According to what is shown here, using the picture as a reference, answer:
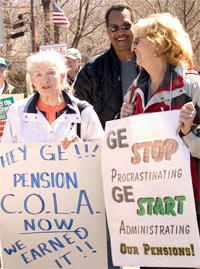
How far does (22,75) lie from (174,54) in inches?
1045

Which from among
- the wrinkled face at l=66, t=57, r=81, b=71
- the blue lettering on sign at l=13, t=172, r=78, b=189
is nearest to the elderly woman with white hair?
the blue lettering on sign at l=13, t=172, r=78, b=189

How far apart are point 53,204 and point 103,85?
4.08ft

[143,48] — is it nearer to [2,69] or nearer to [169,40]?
[169,40]

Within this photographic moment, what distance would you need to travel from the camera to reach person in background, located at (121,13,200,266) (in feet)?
9.64

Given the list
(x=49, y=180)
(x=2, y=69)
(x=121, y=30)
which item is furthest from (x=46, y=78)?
(x=2, y=69)

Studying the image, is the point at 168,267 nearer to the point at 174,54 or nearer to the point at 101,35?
the point at 174,54

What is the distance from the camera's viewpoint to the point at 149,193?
3.11 m

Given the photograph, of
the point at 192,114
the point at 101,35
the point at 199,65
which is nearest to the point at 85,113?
the point at 192,114

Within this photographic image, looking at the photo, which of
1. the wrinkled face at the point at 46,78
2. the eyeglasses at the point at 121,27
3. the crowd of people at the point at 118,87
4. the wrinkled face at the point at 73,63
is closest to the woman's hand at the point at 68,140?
the crowd of people at the point at 118,87

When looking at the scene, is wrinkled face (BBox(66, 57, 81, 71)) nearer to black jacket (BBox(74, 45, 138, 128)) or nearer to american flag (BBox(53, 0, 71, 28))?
black jacket (BBox(74, 45, 138, 128))

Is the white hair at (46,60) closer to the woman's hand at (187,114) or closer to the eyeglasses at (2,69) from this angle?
the woman's hand at (187,114)

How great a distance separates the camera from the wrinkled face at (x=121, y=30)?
450 cm

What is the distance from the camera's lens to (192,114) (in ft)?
9.40

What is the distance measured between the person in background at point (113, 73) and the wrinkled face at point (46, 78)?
0.83 m
